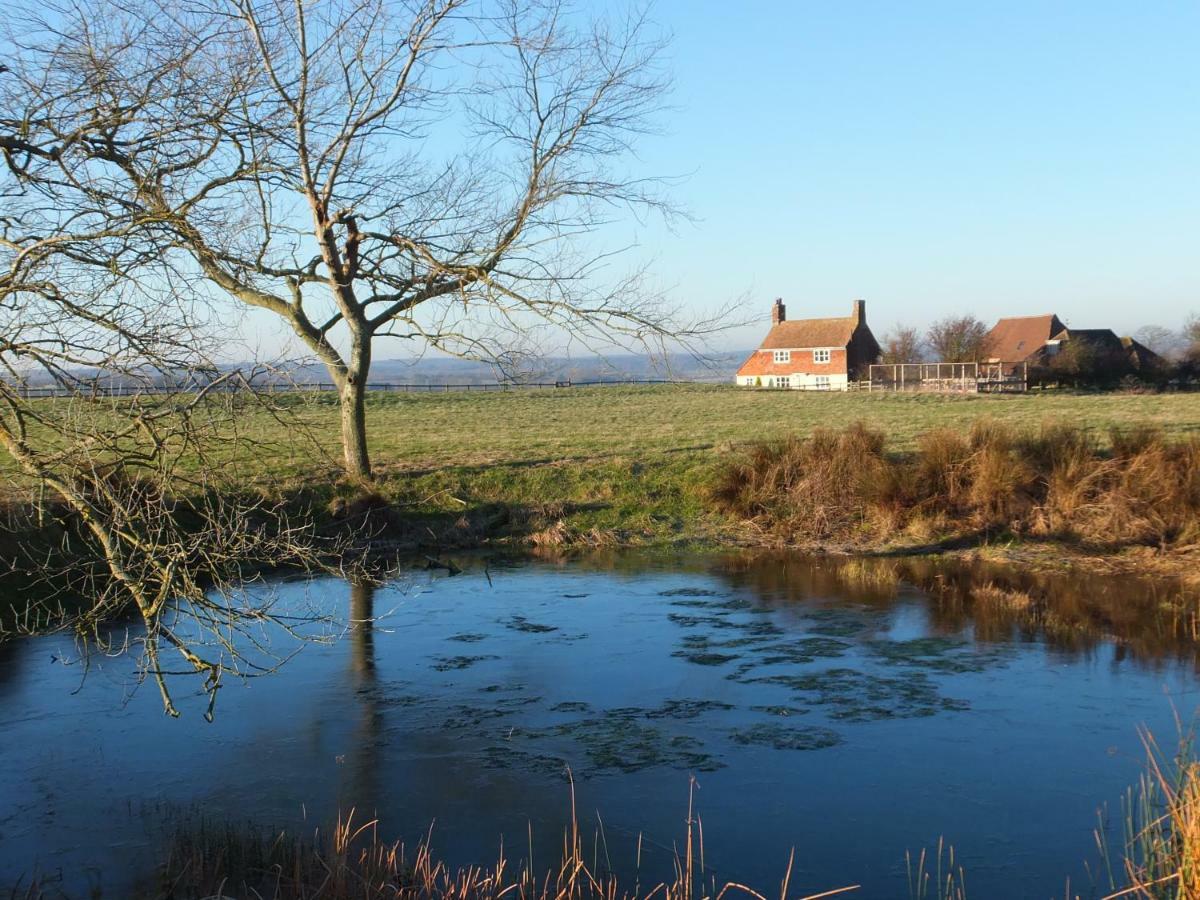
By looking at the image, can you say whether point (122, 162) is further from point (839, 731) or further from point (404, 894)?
point (839, 731)

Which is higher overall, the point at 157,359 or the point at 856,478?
the point at 157,359

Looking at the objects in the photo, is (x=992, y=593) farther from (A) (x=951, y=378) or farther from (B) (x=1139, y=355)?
(B) (x=1139, y=355)

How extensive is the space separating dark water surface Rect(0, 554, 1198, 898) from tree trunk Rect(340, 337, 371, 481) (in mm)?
5174

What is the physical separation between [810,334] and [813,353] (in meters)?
1.49

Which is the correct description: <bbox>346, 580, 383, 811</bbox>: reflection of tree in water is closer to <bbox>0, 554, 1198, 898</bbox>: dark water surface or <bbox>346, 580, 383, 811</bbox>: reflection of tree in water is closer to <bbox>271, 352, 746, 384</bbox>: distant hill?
<bbox>0, 554, 1198, 898</bbox>: dark water surface

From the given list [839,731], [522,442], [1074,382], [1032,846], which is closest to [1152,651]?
[839,731]

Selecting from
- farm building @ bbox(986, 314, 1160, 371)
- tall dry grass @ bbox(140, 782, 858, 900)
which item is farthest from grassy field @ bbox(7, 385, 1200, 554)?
farm building @ bbox(986, 314, 1160, 371)

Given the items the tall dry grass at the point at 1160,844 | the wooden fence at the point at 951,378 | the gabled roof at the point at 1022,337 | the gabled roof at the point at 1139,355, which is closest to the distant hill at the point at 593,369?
the tall dry grass at the point at 1160,844

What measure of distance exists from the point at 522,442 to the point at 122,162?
20.0 m

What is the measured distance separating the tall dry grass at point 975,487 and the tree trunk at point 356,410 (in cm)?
638

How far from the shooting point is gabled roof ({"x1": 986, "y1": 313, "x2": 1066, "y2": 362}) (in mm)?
70188

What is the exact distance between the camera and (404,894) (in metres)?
6.91

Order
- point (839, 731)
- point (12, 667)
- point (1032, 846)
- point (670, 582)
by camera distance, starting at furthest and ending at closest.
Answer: point (670, 582), point (12, 667), point (839, 731), point (1032, 846)

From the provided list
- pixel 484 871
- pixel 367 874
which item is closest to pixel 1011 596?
pixel 484 871
